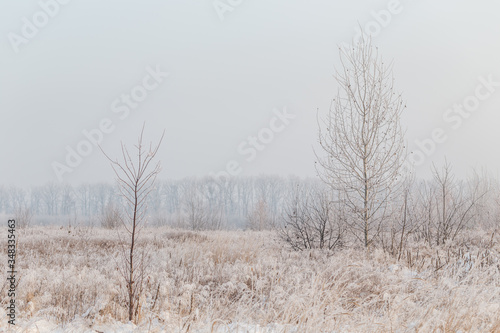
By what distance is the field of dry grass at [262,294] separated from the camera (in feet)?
10.9

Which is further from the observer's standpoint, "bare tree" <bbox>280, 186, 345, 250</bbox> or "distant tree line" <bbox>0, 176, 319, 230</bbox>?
"distant tree line" <bbox>0, 176, 319, 230</bbox>

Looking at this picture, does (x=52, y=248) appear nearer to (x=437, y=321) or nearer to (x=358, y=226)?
(x=358, y=226)

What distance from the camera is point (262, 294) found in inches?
197

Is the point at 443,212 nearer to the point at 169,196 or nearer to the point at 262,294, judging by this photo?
the point at 262,294

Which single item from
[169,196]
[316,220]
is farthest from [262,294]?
[169,196]

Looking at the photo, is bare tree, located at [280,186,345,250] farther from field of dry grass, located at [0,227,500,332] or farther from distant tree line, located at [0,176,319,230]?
distant tree line, located at [0,176,319,230]

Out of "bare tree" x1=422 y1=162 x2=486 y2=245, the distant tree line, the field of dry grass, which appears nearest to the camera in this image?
the field of dry grass

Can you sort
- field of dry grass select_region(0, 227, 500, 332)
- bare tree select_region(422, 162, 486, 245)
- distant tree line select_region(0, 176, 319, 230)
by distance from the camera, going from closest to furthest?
field of dry grass select_region(0, 227, 500, 332)
bare tree select_region(422, 162, 486, 245)
distant tree line select_region(0, 176, 319, 230)

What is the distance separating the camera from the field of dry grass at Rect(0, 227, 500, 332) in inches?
131

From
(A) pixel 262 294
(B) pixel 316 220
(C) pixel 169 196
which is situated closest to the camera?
(A) pixel 262 294

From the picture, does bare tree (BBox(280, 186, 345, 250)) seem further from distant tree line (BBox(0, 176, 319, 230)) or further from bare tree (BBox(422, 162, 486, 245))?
distant tree line (BBox(0, 176, 319, 230))

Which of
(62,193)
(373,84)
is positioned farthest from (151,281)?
(62,193)

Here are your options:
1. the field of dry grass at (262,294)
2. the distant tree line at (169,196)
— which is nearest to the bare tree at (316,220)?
the field of dry grass at (262,294)

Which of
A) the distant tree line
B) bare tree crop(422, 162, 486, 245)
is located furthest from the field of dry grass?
the distant tree line
